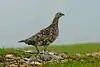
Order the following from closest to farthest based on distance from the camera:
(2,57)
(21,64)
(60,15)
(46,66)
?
(46,66), (21,64), (2,57), (60,15)

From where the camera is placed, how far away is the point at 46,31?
21.3 meters

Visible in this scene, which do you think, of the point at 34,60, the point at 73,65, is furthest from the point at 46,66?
the point at 34,60

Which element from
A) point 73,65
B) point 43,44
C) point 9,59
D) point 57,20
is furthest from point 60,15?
point 73,65

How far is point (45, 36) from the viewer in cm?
2109

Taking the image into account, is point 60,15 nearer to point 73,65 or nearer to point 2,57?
point 2,57

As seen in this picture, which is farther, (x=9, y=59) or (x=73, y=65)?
(x=9, y=59)

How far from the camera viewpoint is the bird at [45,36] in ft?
68.3

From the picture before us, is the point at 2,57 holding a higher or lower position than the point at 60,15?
lower

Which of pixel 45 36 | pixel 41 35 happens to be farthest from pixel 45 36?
pixel 41 35

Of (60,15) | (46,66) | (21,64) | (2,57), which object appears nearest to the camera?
(46,66)

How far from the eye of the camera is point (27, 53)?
73.7ft

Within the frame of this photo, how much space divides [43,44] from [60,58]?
3.49ft

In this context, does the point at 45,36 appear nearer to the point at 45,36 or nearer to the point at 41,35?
the point at 45,36

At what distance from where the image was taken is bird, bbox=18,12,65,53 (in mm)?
20828
